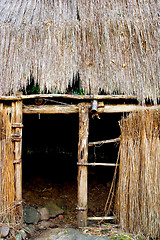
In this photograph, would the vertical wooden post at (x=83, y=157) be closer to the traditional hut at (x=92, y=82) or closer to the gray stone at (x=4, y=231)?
the traditional hut at (x=92, y=82)

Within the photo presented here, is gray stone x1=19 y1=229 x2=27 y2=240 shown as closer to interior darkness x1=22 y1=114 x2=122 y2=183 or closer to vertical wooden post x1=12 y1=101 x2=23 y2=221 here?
vertical wooden post x1=12 y1=101 x2=23 y2=221

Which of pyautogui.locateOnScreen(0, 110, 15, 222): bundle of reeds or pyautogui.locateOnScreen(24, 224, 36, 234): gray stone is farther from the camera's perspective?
pyautogui.locateOnScreen(24, 224, 36, 234): gray stone

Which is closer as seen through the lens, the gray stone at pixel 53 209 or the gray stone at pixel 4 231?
the gray stone at pixel 4 231

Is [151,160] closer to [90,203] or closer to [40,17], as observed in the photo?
[90,203]

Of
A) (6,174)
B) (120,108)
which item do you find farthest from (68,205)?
(120,108)

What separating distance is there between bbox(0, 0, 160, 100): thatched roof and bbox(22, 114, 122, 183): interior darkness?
95.0 inches

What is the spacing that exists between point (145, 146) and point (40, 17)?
4.00 metres

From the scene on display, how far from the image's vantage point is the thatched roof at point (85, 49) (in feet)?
13.1

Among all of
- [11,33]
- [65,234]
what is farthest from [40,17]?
[65,234]

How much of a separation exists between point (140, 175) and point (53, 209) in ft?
8.08

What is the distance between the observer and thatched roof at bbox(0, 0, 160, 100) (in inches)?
157

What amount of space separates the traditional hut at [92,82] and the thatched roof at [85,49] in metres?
0.02

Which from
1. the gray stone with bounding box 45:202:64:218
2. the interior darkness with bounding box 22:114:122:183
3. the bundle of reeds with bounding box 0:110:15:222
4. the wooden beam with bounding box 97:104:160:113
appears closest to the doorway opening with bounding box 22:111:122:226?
the interior darkness with bounding box 22:114:122:183

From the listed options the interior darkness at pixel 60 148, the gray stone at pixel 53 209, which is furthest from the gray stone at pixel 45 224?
the interior darkness at pixel 60 148
